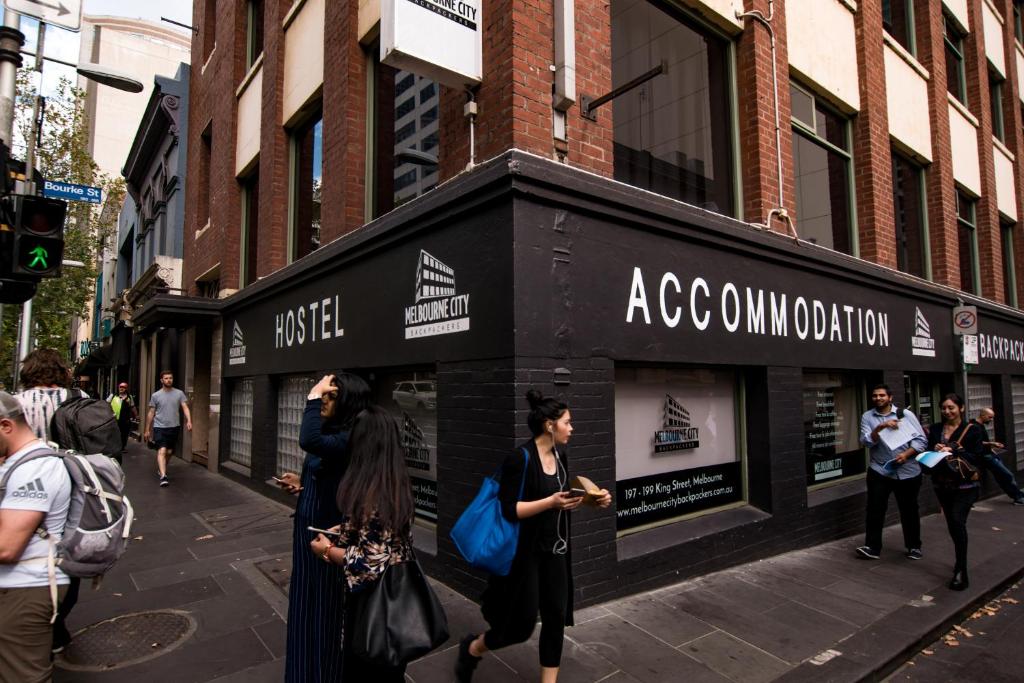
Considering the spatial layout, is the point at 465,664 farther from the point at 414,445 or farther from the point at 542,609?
the point at 414,445

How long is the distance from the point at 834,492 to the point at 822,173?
4715 millimetres

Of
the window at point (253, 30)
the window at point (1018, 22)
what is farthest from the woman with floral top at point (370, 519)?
the window at point (1018, 22)

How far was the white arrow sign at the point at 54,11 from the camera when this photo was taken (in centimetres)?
630

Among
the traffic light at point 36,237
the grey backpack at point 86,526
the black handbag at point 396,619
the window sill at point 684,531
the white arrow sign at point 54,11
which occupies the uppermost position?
the white arrow sign at point 54,11

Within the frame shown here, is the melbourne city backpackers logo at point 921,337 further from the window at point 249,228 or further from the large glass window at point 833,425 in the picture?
the window at point 249,228

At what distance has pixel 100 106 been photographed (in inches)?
1620

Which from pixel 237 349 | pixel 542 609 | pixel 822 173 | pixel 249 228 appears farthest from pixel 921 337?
pixel 249 228

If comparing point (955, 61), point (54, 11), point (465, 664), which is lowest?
point (465, 664)

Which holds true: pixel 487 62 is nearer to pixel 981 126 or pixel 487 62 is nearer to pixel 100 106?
pixel 981 126

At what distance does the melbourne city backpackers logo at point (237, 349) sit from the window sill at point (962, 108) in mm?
14554

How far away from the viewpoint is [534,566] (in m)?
3.39

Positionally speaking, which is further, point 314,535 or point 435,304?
point 435,304

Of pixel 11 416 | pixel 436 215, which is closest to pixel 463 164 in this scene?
pixel 436 215

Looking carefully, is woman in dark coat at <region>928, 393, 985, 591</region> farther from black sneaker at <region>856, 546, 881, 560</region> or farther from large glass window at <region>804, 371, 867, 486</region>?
large glass window at <region>804, 371, 867, 486</region>
